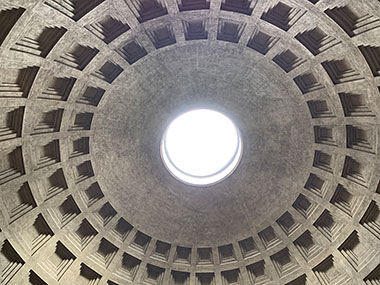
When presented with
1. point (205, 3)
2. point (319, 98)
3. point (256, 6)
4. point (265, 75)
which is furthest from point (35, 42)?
point (319, 98)

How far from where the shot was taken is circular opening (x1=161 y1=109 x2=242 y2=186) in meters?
34.1

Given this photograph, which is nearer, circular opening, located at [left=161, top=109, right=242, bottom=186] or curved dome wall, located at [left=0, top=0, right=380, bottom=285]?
curved dome wall, located at [left=0, top=0, right=380, bottom=285]

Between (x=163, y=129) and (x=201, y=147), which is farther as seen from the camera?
(x=201, y=147)

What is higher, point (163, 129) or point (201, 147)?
point (163, 129)

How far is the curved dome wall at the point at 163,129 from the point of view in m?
24.6

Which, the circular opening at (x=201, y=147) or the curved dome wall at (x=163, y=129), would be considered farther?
the circular opening at (x=201, y=147)

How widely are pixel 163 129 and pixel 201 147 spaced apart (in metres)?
8.96

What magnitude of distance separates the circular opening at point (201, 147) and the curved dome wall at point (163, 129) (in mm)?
1283

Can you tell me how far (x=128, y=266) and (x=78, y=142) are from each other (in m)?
10.8

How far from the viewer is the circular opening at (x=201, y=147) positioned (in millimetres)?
34125

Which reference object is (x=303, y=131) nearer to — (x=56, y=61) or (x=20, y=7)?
(x=56, y=61)

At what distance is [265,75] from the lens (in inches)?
1132

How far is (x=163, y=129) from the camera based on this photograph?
3231cm

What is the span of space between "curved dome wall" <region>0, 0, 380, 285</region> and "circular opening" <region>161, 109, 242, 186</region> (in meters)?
1.28
